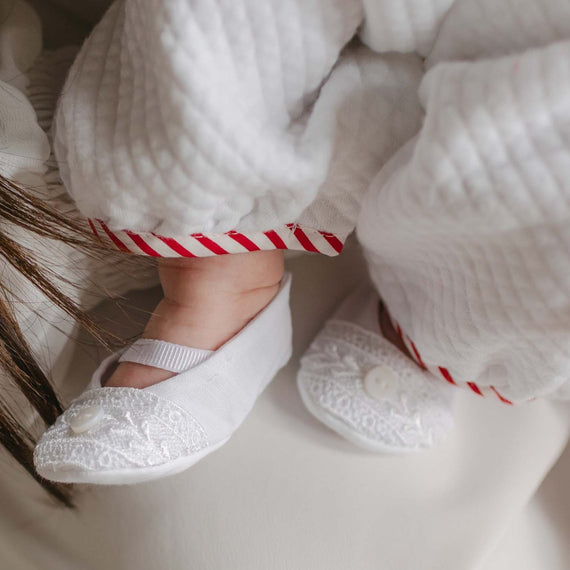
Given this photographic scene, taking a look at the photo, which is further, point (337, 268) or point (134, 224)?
point (337, 268)

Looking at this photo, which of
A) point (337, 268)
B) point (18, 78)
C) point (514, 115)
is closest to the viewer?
point (514, 115)

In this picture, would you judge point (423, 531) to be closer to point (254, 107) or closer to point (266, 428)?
point (266, 428)

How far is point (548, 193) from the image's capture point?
0.96 ft

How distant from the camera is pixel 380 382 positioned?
1.70 feet

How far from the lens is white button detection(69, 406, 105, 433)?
15.3 inches

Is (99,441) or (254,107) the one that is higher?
(254,107)

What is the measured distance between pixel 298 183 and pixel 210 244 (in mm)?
87

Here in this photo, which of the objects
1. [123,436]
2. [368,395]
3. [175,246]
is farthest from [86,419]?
[368,395]

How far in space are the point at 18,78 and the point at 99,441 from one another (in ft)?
0.95

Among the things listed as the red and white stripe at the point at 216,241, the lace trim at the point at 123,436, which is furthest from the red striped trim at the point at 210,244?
the lace trim at the point at 123,436

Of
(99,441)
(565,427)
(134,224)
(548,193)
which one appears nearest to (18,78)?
(134,224)

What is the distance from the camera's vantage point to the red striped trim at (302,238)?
423 millimetres

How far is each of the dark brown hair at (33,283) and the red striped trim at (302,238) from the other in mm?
134

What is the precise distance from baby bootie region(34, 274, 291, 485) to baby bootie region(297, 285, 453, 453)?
0.18 ft
